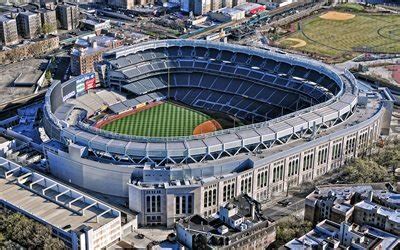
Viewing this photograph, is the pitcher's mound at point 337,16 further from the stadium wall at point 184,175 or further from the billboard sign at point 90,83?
the stadium wall at point 184,175

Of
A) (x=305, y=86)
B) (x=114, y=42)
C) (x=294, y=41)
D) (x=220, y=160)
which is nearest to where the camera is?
(x=220, y=160)

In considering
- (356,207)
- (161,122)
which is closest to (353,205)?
(356,207)

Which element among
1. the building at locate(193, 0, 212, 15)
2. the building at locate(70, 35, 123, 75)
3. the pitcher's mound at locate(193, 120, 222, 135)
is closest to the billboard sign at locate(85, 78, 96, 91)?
the building at locate(70, 35, 123, 75)

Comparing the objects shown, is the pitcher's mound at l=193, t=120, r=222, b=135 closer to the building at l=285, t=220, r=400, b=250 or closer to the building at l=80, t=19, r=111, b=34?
the building at l=285, t=220, r=400, b=250

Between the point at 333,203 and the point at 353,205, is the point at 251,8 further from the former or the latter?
the point at 333,203

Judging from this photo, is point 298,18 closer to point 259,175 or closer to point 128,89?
point 128,89

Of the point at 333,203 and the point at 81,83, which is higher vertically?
the point at 333,203

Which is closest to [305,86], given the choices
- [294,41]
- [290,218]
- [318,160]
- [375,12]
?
[318,160]
